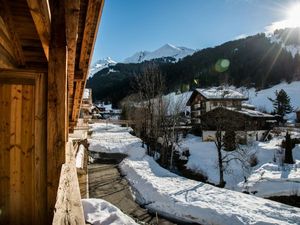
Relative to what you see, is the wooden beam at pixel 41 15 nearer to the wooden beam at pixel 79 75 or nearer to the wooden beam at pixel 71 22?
the wooden beam at pixel 71 22

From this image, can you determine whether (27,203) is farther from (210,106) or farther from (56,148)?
(210,106)

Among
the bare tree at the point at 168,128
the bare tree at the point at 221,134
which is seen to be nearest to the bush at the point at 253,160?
the bare tree at the point at 221,134

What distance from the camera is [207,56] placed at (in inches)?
3307

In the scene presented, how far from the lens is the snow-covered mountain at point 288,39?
262ft

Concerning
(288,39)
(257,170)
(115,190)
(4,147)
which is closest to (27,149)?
(4,147)

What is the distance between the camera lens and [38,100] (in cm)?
391

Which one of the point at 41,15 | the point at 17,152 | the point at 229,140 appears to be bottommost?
the point at 229,140

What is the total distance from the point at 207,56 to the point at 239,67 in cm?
1233

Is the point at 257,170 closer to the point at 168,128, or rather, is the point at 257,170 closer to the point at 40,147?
the point at 168,128

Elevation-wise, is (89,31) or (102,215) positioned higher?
(89,31)

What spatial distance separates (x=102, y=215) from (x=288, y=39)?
3520 inches

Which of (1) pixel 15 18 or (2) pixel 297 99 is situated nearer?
(1) pixel 15 18

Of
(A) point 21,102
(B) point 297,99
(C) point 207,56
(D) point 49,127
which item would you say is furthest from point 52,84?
(C) point 207,56

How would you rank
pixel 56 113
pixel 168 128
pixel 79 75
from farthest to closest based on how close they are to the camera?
pixel 168 128, pixel 79 75, pixel 56 113
